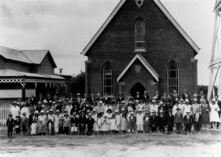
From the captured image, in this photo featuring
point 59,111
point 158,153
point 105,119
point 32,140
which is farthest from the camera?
point 59,111

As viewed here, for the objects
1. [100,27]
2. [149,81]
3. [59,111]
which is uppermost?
[100,27]

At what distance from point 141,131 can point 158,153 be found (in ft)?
19.1

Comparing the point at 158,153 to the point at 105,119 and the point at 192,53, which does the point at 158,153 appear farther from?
the point at 192,53

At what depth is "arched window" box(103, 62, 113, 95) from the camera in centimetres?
2667

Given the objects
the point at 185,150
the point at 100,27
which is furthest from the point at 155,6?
the point at 185,150

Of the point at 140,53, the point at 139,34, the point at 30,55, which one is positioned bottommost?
the point at 140,53

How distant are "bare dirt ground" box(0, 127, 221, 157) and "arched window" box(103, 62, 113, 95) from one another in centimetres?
1056

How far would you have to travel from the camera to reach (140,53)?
26.1 metres

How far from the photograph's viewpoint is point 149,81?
2517cm

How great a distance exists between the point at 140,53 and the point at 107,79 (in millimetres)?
3105

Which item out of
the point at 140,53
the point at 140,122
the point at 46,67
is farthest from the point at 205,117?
the point at 46,67

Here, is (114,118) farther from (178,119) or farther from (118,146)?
(118,146)

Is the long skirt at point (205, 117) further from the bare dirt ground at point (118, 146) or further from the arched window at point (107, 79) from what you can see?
the arched window at point (107, 79)

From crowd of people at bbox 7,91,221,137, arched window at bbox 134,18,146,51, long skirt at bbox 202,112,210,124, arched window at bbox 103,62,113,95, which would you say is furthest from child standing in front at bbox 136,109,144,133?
arched window at bbox 134,18,146,51
